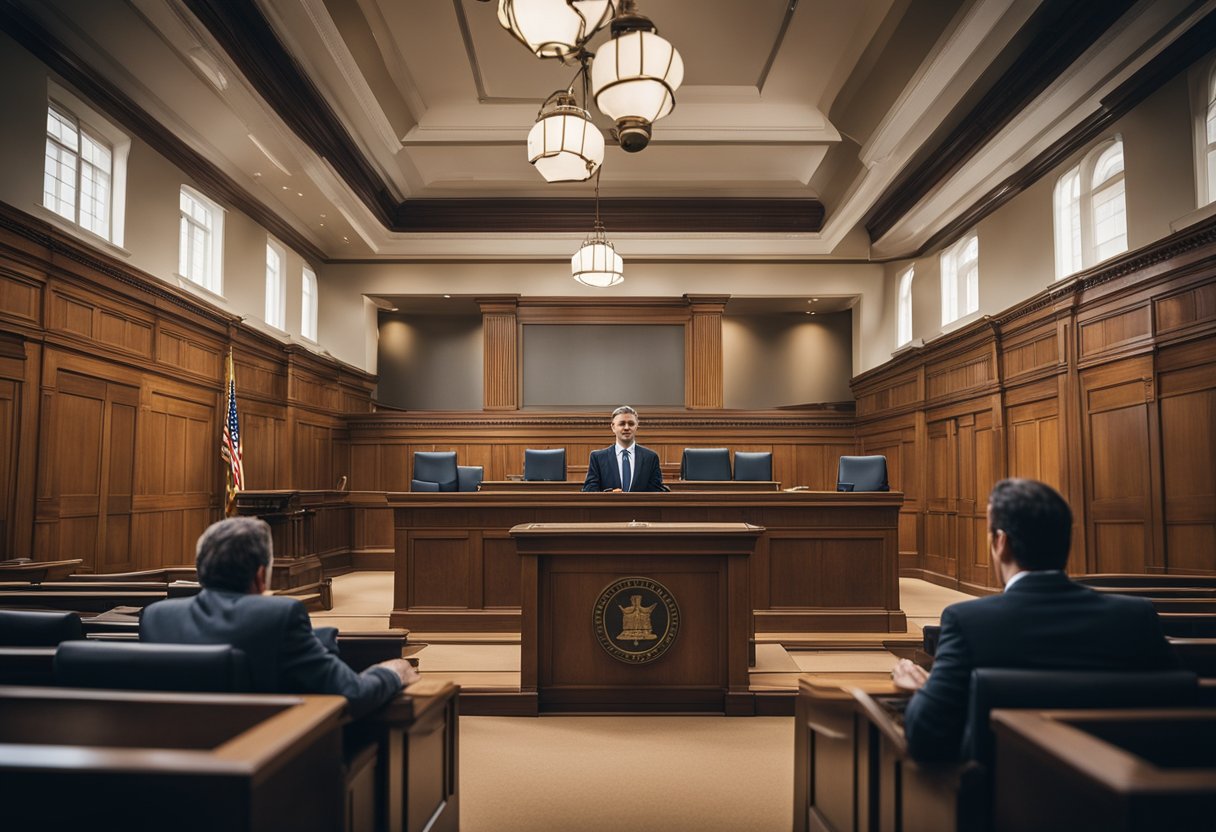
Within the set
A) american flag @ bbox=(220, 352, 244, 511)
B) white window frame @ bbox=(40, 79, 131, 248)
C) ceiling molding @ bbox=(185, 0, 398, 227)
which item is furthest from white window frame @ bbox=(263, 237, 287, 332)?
white window frame @ bbox=(40, 79, 131, 248)

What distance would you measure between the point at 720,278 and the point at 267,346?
6531 mm

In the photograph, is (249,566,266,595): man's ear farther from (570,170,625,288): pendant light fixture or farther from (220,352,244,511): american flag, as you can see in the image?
(570,170,625,288): pendant light fixture

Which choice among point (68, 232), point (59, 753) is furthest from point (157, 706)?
point (68, 232)

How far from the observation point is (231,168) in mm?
8156

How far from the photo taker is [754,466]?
25.2 feet

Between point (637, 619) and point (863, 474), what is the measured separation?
11.2 feet

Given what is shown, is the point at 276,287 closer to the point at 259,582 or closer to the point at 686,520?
the point at 686,520

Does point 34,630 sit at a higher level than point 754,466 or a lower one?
lower

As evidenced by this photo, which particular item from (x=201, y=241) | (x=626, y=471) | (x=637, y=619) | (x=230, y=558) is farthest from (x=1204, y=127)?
(x=201, y=241)

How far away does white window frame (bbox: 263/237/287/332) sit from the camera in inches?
383

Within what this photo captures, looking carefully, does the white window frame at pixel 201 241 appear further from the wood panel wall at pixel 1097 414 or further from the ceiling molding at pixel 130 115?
the wood panel wall at pixel 1097 414

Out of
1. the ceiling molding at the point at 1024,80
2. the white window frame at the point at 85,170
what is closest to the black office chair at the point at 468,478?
the white window frame at the point at 85,170

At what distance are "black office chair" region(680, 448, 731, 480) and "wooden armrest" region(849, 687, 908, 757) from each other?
5.61m

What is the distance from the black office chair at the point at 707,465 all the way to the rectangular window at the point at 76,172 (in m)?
5.84
